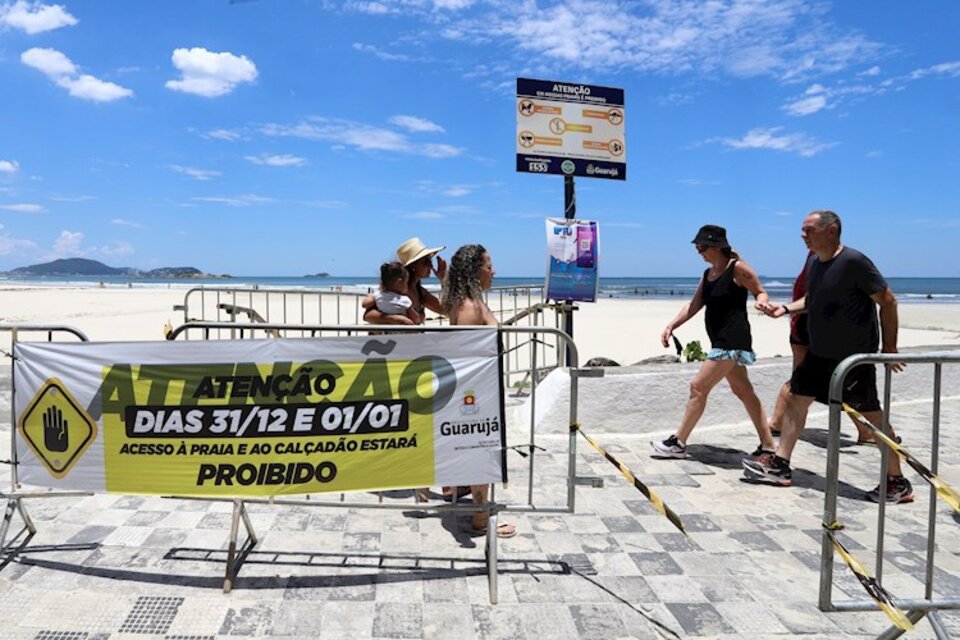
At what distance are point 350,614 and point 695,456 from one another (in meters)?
3.69

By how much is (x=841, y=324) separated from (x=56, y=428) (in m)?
4.90

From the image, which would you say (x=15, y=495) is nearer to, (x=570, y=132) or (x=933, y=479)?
(x=933, y=479)

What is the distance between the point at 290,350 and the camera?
330 centimetres

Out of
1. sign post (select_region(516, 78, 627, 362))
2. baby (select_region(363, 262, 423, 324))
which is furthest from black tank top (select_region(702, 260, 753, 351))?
baby (select_region(363, 262, 423, 324))

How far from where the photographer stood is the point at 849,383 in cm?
451

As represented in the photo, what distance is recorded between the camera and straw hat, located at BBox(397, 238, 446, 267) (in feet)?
14.4

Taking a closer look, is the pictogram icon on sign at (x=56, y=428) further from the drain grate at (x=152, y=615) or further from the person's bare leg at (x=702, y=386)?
the person's bare leg at (x=702, y=386)

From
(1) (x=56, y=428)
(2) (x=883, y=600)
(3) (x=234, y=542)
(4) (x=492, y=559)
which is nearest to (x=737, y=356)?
(2) (x=883, y=600)

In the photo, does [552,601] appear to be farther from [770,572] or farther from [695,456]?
[695,456]

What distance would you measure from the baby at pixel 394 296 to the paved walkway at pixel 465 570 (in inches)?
52.4

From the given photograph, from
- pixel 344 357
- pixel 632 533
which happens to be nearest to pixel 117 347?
pixel 344 357

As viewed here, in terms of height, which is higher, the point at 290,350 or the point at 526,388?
the point at 290,350

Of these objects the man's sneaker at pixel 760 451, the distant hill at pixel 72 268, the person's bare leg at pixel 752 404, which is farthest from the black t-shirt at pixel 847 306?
the distant hill at pixel 72 268

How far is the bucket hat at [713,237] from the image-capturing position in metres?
5.14
